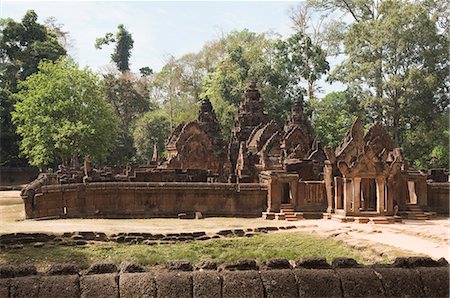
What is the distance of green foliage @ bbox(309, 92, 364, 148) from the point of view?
42406 millimetres

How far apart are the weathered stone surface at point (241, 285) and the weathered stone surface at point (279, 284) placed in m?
0.08

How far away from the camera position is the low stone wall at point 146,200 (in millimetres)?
19766

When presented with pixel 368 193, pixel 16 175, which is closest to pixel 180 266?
pixel 368 193

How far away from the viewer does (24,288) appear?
566 cm

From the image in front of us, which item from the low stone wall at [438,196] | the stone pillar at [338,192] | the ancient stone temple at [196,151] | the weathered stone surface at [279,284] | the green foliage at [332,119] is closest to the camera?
the weathered stone surface at [279,284]

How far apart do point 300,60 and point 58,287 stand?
43377 millimetres

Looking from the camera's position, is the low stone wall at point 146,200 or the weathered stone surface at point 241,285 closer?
the weathered stone surface at point 241,285

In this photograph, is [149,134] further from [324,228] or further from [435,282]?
[435,282]

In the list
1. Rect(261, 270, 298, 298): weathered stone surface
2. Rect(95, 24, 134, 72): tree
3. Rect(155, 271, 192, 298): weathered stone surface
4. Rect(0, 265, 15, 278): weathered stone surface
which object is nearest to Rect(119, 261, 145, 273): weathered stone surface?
Rect(155, 271, 192, 298): weathered stone surface

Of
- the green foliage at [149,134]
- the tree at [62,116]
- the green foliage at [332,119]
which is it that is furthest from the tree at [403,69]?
the green foliage at [149,134]

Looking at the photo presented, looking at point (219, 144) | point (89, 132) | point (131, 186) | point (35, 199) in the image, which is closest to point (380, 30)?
point (219, 144)

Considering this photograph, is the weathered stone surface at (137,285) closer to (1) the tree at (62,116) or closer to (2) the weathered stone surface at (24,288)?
(2) the weathered stone surface at (24,288)

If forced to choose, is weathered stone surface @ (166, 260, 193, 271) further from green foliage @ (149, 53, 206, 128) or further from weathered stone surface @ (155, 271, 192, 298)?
green foliage @ (149, 53, 206, 128)

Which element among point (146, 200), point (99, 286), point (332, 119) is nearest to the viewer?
point (99, 286)
